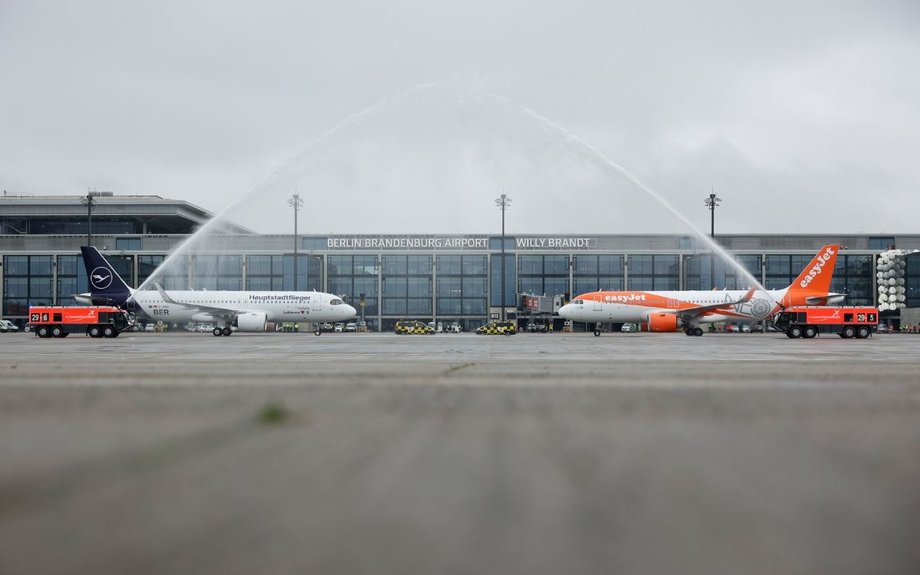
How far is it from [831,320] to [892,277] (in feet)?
174

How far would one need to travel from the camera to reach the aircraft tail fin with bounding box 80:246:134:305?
5969 cm

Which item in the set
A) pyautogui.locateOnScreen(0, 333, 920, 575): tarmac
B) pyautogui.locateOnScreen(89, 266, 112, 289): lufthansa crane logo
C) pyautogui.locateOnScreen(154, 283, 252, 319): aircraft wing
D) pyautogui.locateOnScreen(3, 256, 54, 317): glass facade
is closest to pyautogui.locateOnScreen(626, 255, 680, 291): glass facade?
pyautogui.locateOnScreen(154, 283, 252, 319): aircraft wing

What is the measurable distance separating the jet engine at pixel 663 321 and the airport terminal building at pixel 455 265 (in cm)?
3970

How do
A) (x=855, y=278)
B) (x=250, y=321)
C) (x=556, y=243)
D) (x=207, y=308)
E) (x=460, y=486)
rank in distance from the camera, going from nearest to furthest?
(x=460, y=486)
(x=250, y=321)
(x=207, y=308)
(x=855, y=278)
(x=556, y=243)

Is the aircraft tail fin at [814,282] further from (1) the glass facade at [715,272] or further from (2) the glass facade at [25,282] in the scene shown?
(2) the glass facade at [25,282]

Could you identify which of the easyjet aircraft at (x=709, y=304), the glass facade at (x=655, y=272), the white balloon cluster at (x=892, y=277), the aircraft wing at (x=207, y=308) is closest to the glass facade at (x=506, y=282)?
the glass facade at (x=655, y=272)

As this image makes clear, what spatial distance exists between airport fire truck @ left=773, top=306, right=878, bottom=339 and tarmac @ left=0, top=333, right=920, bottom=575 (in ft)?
164

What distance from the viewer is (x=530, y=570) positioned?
366cm

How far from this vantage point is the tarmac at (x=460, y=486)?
3855 millimetres

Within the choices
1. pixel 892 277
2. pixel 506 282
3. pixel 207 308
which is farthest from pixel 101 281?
pixel 892 277

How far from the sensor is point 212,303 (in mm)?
61688

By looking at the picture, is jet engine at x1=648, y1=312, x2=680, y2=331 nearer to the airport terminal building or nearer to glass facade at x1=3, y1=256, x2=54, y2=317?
the airport terminal building

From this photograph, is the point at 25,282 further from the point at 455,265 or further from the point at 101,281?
the point at 455,265

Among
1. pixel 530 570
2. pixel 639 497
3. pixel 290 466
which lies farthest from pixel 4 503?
pixel 639 497
